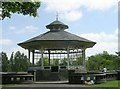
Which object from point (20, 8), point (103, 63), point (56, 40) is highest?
point (56, 40)

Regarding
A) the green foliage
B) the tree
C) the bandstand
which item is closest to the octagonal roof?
the bandstand

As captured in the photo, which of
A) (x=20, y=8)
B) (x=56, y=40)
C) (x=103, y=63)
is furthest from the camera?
(x=103, y=63)

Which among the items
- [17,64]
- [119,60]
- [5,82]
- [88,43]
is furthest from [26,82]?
[119,60]

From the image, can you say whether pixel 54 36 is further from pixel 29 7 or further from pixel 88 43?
pixel 29 7

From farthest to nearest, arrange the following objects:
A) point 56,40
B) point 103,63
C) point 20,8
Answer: point 103,63 → point 56,40 → point 20,8

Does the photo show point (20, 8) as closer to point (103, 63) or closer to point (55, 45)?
point (55, 45)

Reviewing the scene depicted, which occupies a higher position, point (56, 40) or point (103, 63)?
point (56, 40)

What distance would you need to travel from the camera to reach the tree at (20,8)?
10.4 m

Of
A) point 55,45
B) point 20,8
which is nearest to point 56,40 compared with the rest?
point 55,45

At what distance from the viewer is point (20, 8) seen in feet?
34.8

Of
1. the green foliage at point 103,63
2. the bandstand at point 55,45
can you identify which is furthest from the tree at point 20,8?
the green foliage at point 103,63

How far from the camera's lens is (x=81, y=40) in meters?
31.9

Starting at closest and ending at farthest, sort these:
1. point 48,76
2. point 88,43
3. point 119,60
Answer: point 48,76
point 88,43
point 119,60

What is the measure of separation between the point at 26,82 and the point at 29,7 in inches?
626
